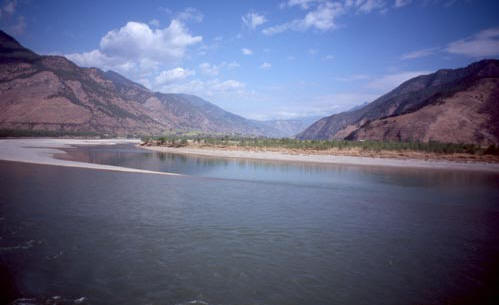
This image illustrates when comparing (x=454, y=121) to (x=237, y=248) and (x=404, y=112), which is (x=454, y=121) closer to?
(x=404, y=112)

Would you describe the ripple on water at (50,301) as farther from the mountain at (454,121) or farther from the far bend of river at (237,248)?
the mountain at (454,121)

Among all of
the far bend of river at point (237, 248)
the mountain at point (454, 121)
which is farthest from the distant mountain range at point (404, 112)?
the far bend of river at point (237, 248)

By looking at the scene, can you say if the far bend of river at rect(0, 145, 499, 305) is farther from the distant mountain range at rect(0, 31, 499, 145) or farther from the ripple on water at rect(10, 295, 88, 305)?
the distant mountain range at rect(0, 31, 499, 145)

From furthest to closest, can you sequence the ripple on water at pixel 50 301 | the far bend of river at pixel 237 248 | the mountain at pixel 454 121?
1. the mountain at pixel 454 121
2. the far bend of river at pixel 237 248
3. the ripple on water at pixel 50 301

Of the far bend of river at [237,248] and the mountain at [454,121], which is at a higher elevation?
the mountain at [454,121]

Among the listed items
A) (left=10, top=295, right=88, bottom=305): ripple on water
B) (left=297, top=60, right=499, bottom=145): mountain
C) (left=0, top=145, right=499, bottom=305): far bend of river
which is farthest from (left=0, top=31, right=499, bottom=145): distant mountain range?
(left=10, top=295, right=88, bottom=305): ripple on water

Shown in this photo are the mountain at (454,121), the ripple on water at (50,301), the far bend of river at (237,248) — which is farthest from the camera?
the mountain at (454,121)

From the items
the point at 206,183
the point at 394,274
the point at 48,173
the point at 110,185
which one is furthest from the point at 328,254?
the point at 48,173

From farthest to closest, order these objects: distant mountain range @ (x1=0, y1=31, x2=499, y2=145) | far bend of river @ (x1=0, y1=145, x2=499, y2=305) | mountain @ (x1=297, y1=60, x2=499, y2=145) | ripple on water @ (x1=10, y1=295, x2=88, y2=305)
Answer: distant mountain range @ (x1=0, y1=31, x2=499, y2=145) < mountain @ (x1=297, y1=60, x2=499, y2=145) < far bend of river @ (x1=0, y1=145, x2=499, y2=305) < ripple on water @ (x1=10, y1=295, x2=88, y2=305)
